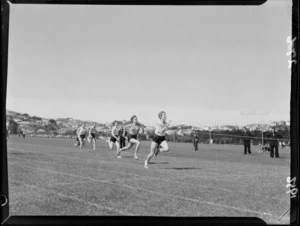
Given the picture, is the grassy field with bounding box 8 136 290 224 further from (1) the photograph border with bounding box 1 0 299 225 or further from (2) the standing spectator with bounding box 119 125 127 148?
(2) the standing spectator with bounding box 119 125 127 148

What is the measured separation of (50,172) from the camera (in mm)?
5223

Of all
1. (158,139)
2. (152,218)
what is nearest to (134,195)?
(152,218)

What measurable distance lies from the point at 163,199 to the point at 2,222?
1.63m

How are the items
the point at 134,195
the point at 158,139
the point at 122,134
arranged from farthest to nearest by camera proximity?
the point at 122,134, the point at 158,139, the point at 134,195

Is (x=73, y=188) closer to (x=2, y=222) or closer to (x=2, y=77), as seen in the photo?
(x=2, y=222)

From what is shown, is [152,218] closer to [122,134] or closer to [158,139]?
[158,139]

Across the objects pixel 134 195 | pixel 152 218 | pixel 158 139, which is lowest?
pixel 152 218

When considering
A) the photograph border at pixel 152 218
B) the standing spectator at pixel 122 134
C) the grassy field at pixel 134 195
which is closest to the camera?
the photograph border at pixel 152 218

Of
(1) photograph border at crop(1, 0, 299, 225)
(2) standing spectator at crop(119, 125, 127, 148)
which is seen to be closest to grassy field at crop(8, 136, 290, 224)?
(1) photograph border at crop(1, 0, 299, 225)

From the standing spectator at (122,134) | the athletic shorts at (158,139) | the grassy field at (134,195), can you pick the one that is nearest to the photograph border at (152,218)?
the grassy field at (134,195)

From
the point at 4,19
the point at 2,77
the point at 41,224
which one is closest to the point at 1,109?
the point at 2,77

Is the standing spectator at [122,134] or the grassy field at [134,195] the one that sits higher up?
the standing spectator at [122,134]

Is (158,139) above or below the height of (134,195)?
above

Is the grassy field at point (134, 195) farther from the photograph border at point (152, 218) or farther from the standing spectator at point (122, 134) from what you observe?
the standing spectator at point (122, 134)
